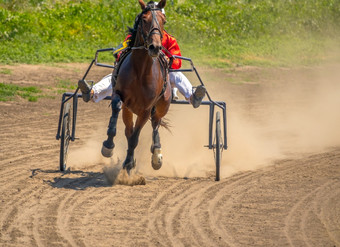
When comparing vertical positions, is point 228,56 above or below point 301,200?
above

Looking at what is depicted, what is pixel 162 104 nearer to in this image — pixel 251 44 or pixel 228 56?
pixel 228 56

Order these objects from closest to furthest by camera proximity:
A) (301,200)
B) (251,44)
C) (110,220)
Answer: (110,220) < (301,200) < (251,44)

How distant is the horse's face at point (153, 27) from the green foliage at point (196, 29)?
35.5 feet

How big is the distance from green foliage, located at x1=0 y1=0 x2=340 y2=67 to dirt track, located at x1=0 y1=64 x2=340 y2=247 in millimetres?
6055

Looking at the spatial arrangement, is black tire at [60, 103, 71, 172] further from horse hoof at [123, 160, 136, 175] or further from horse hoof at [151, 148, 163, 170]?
horse hoof at [151, 148, 163, 170]

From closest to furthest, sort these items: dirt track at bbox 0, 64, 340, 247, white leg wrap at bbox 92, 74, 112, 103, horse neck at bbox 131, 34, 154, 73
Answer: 1. dirt track at bbox 0, 64, 340, 247
2. horse neck at bbox 131, 34, 154, 73
3. white leg wrap at bbox 92, 74, 112, 103

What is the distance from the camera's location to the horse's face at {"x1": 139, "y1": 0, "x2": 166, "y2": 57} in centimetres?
703

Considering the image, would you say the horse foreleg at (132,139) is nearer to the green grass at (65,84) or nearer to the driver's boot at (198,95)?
the driver's boot at (198,95)

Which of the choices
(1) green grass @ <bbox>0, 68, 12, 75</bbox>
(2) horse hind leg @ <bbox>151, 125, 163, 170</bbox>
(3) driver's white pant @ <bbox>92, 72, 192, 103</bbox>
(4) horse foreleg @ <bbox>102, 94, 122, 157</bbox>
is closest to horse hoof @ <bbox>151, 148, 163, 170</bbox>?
(2) horse hind leg @ <bbox>151, 125, 163, 170</bbox>

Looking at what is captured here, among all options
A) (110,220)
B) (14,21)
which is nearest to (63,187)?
(110,220)

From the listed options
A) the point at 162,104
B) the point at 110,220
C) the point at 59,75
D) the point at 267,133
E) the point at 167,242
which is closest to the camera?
the point at 167,242

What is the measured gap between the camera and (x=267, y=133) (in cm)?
1235

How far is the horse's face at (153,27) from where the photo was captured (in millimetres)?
7035

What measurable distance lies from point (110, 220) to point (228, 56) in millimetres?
16927
